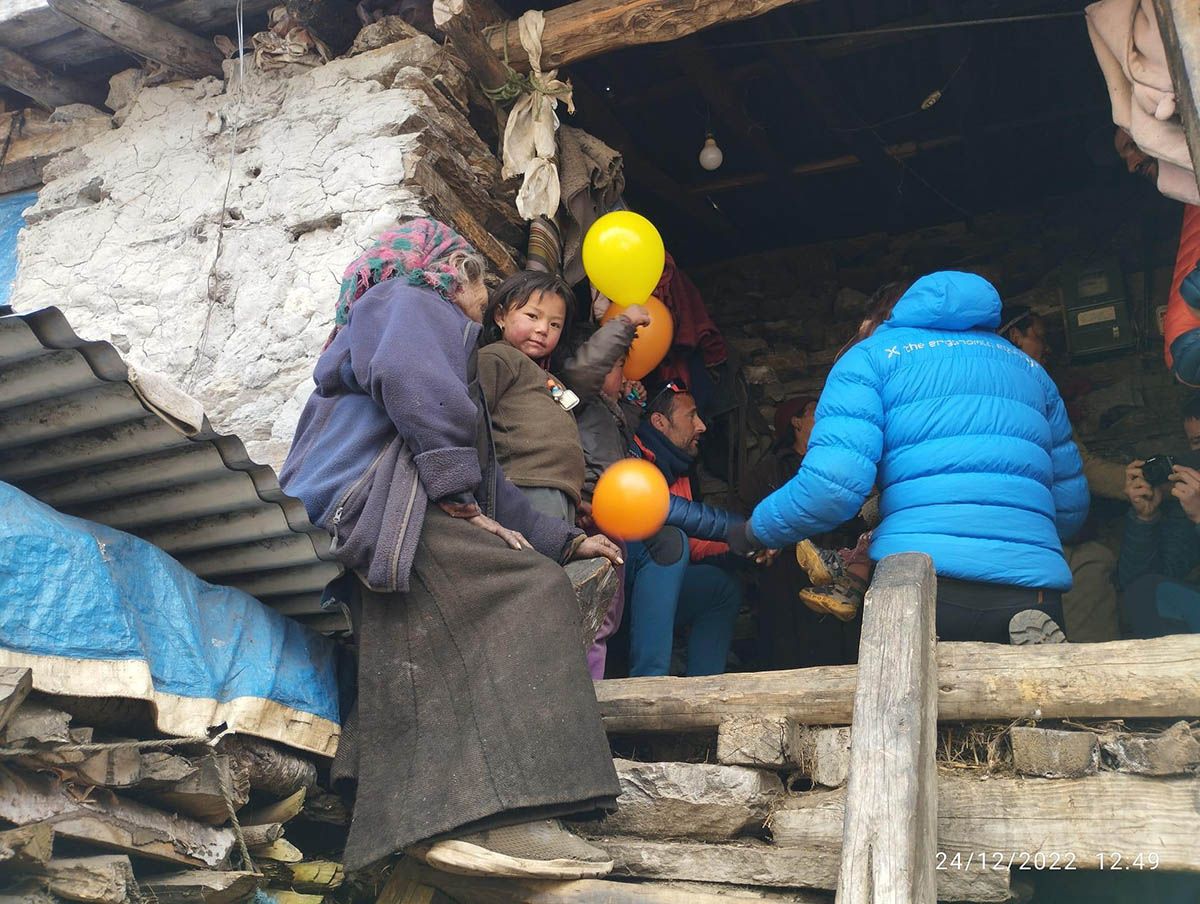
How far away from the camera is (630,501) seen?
3520 millimetres

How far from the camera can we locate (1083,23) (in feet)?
15.2

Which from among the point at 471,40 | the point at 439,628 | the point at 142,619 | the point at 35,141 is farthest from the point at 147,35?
the point at 439,628

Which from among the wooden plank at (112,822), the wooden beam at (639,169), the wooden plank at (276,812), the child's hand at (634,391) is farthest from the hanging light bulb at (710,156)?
the wooden plank at (112,822)

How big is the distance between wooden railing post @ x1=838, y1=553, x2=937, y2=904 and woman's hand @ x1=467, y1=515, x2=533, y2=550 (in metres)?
0.88

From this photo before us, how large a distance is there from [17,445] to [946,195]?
A: 496 cm

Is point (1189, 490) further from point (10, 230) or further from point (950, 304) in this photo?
point (10, 230)

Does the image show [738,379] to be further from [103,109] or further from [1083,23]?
[103,109]

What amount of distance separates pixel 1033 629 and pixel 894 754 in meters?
1.05

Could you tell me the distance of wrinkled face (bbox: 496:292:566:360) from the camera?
356cm

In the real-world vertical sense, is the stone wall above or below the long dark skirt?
above

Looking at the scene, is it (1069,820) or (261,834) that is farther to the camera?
(261,834)

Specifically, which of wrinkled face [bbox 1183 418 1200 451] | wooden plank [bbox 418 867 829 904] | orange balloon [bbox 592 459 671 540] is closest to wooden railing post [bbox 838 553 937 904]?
wooden plank [bbox 418 867 829 904]

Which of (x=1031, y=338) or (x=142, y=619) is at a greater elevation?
(x=1031, y=338)

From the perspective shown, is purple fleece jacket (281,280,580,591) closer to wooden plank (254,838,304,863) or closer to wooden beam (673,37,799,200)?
wooden plank (254,838,304,863)
